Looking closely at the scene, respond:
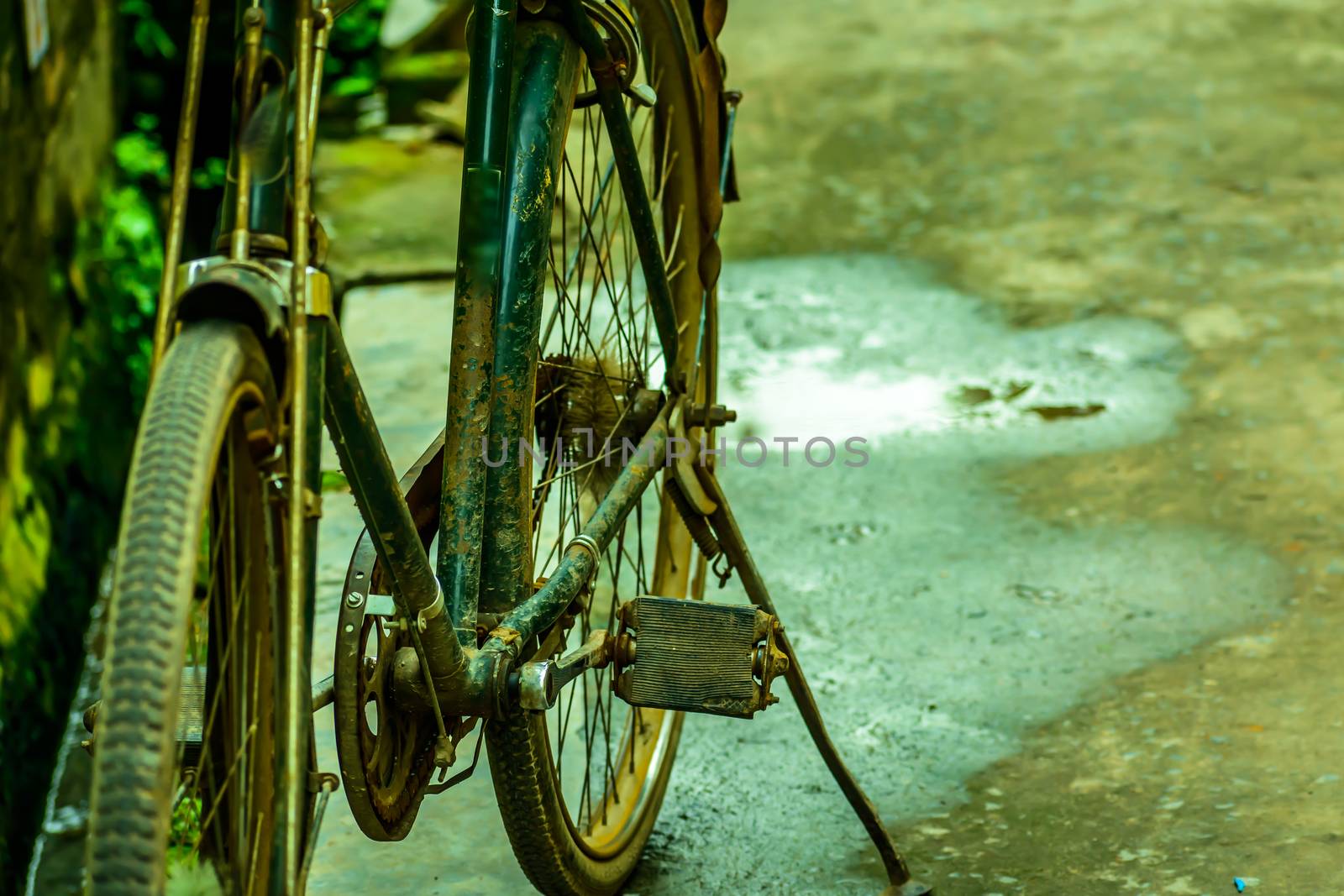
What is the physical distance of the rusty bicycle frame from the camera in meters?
1.20

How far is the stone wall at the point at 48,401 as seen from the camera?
3.31 m

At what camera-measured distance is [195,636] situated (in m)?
1.25

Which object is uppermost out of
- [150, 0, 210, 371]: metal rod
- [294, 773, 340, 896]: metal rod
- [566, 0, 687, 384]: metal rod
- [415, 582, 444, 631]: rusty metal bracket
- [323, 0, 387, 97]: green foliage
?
[323, 0, 387, 97]: green foliage

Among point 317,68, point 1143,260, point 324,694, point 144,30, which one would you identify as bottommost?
point 324,694

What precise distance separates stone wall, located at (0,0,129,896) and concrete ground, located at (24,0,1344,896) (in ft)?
2.36

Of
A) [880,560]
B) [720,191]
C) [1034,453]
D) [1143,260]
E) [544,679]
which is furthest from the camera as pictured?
[1143,260]

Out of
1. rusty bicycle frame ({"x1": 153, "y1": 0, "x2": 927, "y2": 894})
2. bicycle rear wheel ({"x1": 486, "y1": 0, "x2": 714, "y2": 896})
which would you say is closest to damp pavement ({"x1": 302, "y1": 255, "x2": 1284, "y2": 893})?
bicycle rear wheel ({"x1": 486, "y1": 0, "x2": 714, "y2": 896})

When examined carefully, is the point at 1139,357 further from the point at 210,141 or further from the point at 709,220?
the point at 210,141

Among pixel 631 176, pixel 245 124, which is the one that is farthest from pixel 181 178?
pixel 631 176

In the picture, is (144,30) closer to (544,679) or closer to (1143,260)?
(1143,260)

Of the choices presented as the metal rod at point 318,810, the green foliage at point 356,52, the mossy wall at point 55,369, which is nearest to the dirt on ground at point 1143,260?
the metal rod at point 318,810

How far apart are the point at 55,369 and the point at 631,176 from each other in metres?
2.46

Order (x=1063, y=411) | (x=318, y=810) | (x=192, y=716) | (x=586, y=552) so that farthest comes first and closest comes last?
(x=1063, y=411) → (x=586, y=552) → (x=192, y=716) → (x=318, y=810)

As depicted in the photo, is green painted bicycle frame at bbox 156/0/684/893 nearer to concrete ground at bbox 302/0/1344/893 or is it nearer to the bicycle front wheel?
the bicycle front wheel
